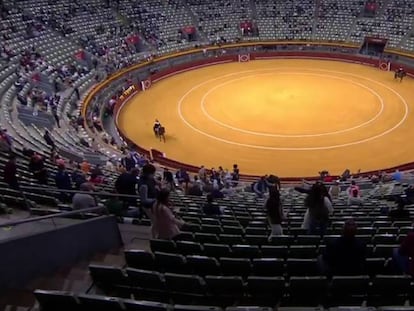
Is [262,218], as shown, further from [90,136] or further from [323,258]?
[90,136]

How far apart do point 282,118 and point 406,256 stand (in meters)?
29.8

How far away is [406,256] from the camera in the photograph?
8.63 meters

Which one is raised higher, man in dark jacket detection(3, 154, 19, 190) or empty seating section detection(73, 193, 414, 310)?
empty seating section detection(73, 193, 414, 310)

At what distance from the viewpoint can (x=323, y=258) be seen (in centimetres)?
852

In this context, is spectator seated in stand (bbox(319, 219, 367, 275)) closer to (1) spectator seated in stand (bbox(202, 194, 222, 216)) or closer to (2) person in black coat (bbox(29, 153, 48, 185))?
(1) spectator seated in stand (bbox(202, 194, 222, 216))

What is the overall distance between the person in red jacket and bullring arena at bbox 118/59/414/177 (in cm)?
2163

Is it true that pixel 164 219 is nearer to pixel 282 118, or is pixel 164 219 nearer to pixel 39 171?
pixel 39 171

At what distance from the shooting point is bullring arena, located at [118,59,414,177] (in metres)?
32.5

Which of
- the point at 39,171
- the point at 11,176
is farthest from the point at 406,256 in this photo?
the point at 39,171

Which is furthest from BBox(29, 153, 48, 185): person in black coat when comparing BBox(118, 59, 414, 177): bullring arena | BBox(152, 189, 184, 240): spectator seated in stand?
BBox(118, 59, 414, 177): bullring arena

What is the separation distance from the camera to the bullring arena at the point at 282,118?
32469 millimetres

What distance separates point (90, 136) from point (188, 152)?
6.17 metres

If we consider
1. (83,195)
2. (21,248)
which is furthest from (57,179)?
(21,248)

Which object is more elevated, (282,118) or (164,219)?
(164,219)
